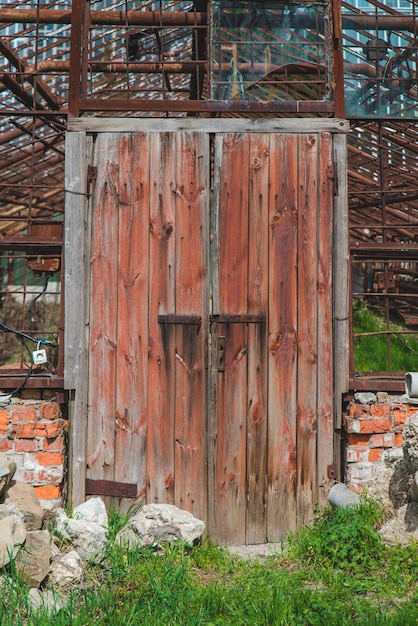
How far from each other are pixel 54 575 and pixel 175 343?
180 cm

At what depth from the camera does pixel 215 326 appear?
5105mm

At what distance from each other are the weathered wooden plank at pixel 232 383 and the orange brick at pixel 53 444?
1.17 meters

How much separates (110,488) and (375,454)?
2.01m

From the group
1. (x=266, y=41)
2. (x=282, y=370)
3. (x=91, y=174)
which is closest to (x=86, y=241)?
(x=91, y=174)

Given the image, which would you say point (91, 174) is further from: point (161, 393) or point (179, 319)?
point (161, 393)

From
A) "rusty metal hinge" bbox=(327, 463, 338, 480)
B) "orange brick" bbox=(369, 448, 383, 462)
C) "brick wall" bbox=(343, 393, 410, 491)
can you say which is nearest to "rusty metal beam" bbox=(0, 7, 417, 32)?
"brick wall" bbox=(343, 393, 410, 491)

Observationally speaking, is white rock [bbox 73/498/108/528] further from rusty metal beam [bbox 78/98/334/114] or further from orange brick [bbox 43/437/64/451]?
rusty metal beam [bbox 78/98/334/114]

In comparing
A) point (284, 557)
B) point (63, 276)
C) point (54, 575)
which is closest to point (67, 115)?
point (63, 276)

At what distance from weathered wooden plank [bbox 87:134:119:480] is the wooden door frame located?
49mm

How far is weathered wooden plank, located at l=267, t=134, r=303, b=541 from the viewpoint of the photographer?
512cm

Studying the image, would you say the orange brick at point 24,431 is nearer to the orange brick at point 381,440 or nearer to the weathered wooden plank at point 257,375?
the weathered wooden plank at point 257,375

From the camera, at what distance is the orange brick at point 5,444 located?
5.03 meters

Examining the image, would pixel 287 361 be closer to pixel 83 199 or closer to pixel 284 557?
pixel 284 557

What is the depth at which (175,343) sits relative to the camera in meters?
5.10
